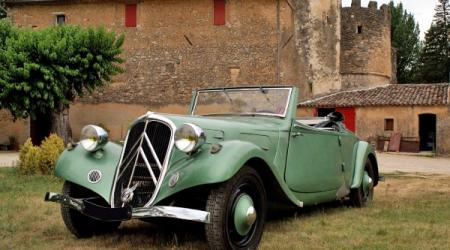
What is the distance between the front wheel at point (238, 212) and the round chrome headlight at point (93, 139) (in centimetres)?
133

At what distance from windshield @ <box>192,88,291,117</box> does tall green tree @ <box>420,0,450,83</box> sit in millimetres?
38222

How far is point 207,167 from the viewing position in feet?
14.2

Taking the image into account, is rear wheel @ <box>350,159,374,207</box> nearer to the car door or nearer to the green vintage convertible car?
the car door

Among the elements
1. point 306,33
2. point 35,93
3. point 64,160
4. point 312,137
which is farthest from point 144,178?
point 306,33

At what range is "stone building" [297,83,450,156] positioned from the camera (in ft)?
80.4

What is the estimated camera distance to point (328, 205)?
743cm

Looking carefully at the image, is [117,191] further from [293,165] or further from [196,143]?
[293,165]

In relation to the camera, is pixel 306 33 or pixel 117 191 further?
pixel 306 33

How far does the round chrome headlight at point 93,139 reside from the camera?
16.6 feet

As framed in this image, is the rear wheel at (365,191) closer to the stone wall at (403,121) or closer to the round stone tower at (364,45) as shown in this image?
the stone wall at (403,121)

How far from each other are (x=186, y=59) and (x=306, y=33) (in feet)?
21.4

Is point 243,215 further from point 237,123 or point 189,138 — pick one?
point 237,123

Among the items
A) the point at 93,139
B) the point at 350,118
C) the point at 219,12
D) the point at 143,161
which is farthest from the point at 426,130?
the point at 143,161

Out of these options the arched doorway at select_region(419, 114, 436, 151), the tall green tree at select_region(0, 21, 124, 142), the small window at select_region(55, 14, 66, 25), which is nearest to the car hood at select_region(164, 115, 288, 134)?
the tall green tree at select_region(0, 21, 124, 142)
